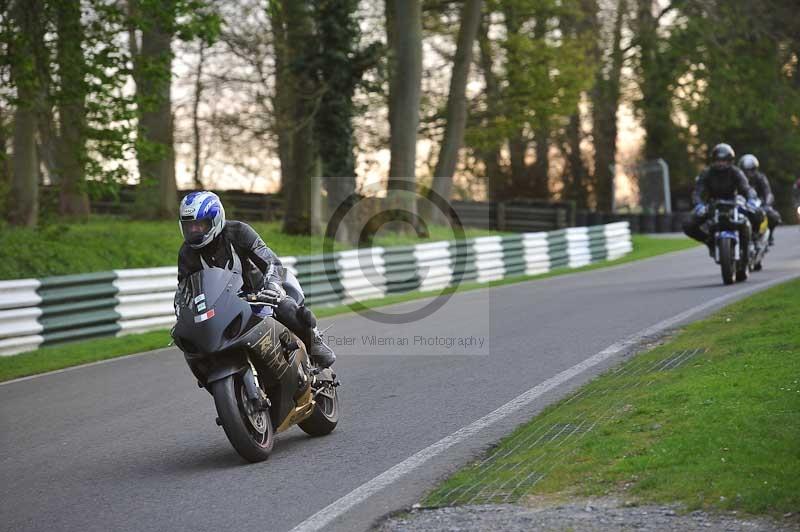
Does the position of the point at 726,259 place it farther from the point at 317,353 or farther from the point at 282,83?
the point at 282,83

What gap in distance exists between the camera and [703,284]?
18844 millimetres

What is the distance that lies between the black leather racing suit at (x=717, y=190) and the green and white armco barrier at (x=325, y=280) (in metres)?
5.95

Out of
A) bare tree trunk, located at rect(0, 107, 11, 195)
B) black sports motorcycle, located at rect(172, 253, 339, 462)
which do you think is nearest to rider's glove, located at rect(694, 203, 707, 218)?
black sports motorcycle, located at rect(172, 253, 339, 462)

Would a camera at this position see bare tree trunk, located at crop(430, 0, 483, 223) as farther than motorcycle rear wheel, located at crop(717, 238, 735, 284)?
Yes

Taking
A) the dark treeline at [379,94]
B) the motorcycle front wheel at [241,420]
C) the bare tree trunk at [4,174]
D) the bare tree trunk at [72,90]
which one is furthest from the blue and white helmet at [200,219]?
the bare tree trunk at [4,174]

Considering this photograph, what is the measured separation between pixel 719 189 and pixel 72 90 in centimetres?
1095

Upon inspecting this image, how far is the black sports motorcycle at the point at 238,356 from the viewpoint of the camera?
23.6 feet

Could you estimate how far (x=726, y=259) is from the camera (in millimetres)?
17766

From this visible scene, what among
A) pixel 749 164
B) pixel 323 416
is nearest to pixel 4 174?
pixel 749 164

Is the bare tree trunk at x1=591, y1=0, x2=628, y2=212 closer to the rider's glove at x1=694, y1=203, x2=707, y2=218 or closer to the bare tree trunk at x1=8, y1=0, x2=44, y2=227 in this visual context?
the bare tree trunk at x1=8, y1=0, x2=44, y2=227

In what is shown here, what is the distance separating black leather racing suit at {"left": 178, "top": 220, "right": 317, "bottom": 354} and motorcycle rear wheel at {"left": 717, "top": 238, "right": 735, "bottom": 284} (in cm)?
1096

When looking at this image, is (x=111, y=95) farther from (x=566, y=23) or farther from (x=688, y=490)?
(x=566, y=23)

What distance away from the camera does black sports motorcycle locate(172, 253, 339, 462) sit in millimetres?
7188

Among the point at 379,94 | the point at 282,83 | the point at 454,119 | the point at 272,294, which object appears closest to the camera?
the point at 272,294
